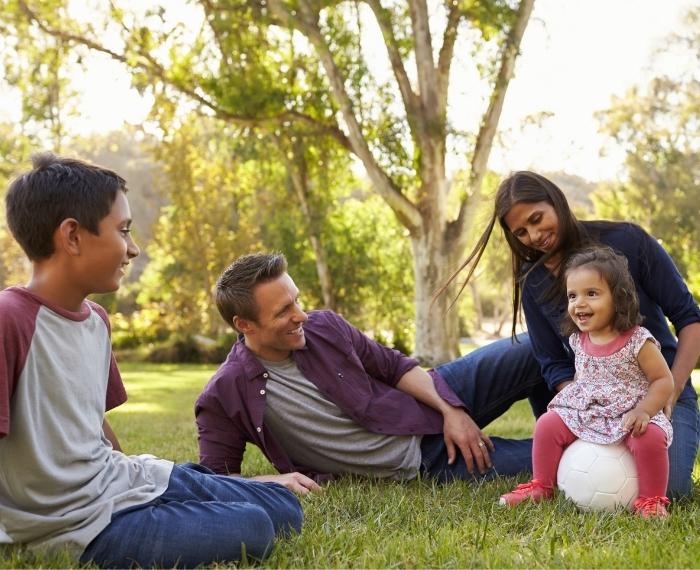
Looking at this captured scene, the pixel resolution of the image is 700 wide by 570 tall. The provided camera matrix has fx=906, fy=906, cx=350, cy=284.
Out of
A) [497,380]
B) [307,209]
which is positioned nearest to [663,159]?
[307,209]

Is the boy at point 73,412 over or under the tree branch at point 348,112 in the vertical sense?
under

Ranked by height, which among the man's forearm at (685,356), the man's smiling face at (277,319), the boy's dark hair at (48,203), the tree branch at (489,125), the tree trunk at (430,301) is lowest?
the tree trunk at (430,301)

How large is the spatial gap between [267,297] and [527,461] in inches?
63.4

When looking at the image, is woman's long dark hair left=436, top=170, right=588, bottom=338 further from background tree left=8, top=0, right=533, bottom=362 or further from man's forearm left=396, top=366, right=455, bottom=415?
background tree left=8, top=0, right=533, bottom=362

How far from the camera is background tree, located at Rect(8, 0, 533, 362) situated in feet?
49.1

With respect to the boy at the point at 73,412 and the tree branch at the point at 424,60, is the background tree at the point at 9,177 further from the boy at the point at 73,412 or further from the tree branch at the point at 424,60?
the boy at the point at 73,412

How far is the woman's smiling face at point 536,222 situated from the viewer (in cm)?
434

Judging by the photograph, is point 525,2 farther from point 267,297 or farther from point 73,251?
point 73,251

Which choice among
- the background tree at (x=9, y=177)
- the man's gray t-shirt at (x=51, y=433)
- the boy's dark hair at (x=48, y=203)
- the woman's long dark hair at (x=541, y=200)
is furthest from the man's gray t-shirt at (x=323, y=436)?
the background tree at (x=9, y=177)

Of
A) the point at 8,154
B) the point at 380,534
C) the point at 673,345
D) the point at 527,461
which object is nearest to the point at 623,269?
the point at 673,345

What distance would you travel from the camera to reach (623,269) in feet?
13.0

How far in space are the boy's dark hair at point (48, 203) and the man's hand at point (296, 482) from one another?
1701 millimetres

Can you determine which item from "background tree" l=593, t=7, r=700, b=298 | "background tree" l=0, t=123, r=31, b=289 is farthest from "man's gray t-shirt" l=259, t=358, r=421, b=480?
"background tree" l=593, t=7, r=700, b=298

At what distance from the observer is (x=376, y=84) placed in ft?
51.6
